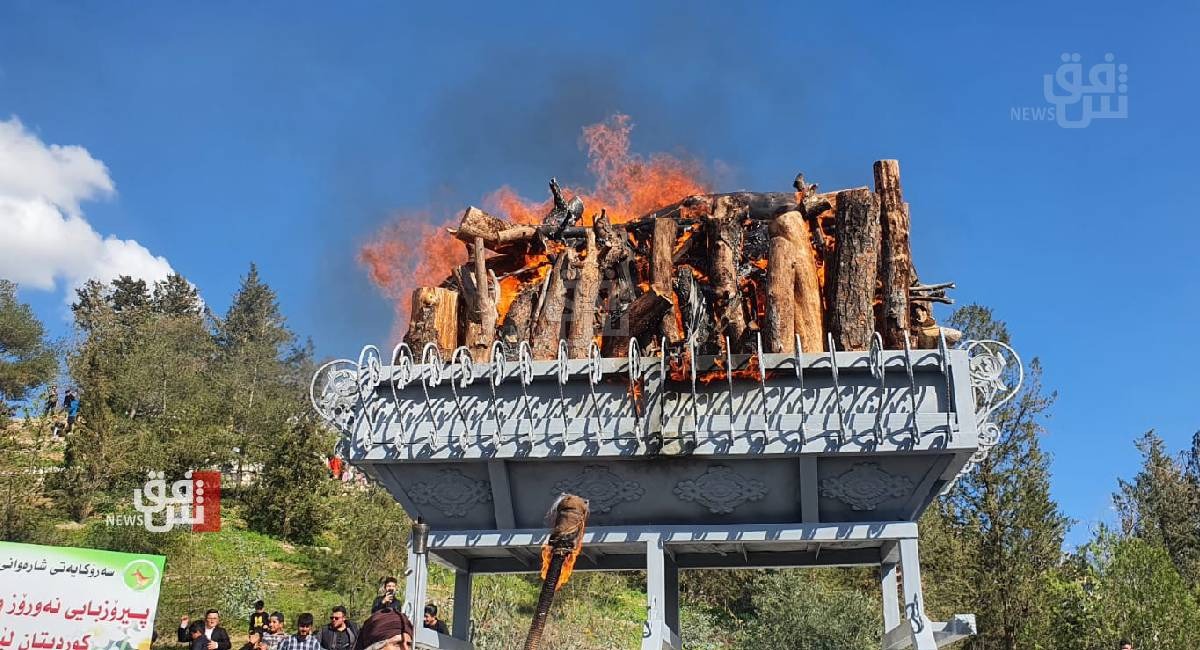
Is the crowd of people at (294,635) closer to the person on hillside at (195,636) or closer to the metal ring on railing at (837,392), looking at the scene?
the person on hillside at (195,636)

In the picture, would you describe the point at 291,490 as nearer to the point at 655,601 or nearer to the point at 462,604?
the point at 462,604

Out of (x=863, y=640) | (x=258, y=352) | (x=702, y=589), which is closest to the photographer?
(x=863, y=640)

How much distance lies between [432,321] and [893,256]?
20.0 ft

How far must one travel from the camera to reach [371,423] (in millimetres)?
10992

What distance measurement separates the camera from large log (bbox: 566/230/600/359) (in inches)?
458

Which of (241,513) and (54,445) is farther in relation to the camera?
(54,445)

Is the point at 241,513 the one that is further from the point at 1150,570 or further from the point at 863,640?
the point at 1150,570

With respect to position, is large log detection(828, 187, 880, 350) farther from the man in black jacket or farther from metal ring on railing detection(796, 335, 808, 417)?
the man in black jacket

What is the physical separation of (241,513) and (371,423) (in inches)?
1074

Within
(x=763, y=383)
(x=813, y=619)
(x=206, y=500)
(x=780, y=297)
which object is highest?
(x=206, y=500)

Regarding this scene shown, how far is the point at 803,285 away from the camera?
36.5 feet

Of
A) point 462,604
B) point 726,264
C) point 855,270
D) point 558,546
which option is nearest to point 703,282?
point 726,264

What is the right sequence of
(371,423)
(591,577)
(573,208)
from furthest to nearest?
(591,577) → (573,208) → (371,423)

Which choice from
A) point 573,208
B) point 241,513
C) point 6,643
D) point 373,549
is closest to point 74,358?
point 241,513
